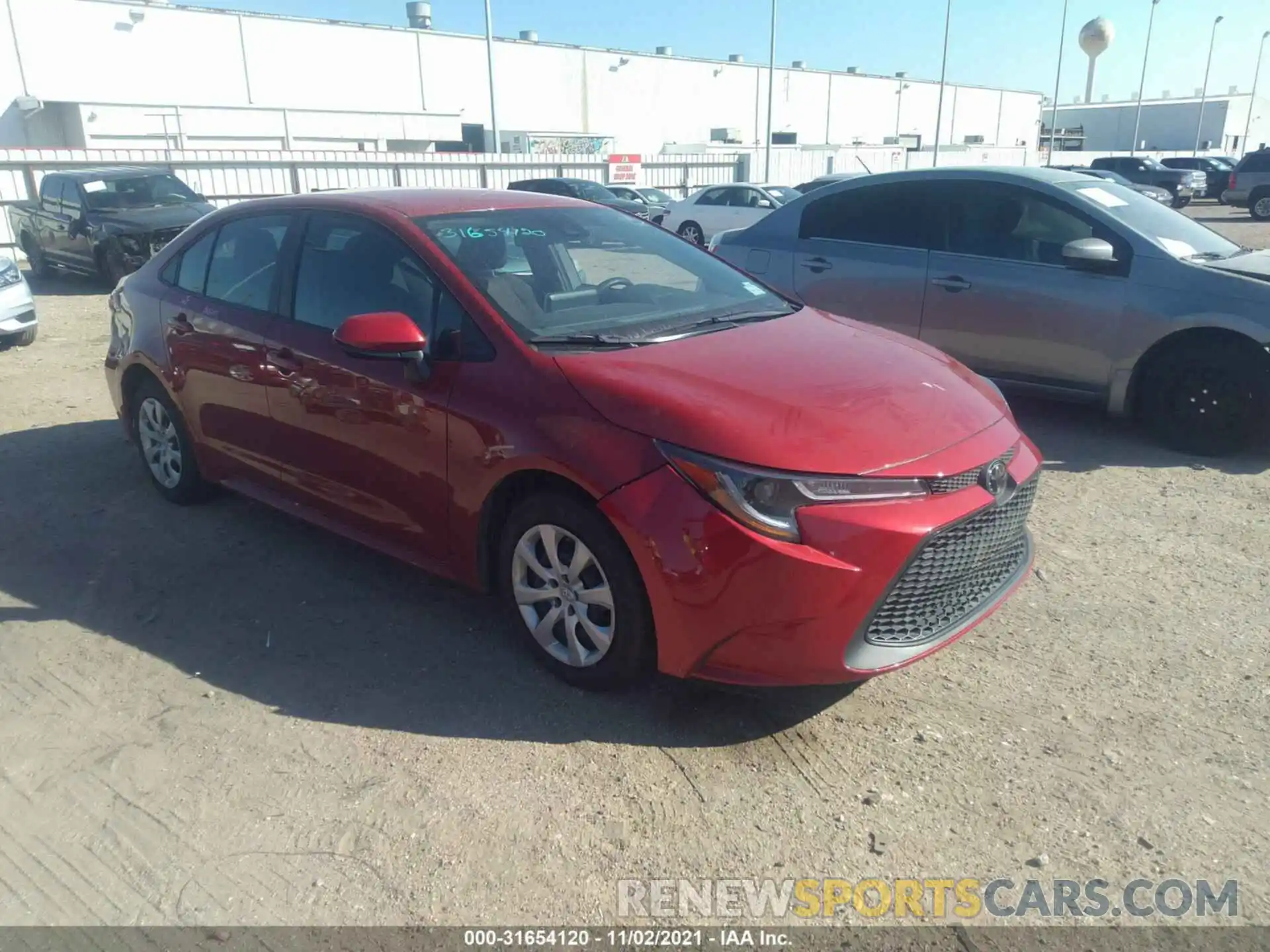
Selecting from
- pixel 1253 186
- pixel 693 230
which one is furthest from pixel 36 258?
pixel 1253 186

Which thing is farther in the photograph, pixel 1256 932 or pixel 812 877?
pixel 812 877

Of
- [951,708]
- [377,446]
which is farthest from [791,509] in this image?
[377,446]

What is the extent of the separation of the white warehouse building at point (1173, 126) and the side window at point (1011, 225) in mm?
77052

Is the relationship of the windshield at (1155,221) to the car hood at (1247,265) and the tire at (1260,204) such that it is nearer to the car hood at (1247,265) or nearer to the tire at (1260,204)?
the car hood at (1247,265)

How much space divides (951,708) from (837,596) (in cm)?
85

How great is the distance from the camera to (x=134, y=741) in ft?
10.6

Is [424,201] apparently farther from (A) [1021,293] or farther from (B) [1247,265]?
(B) [1247,265]

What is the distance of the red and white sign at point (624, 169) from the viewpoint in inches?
1232

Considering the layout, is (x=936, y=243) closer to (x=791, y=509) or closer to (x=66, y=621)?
(x=791, y=509)

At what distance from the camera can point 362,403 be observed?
150 inches

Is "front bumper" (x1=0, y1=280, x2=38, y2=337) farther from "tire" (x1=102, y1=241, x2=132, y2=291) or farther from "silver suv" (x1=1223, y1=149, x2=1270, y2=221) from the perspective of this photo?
"silver suv" (x1=1223, y1=149, x2=1270, y2=221)

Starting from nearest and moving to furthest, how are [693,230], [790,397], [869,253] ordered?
[790,397]
[869,253]
[693,230]

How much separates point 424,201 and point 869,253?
12.7ft

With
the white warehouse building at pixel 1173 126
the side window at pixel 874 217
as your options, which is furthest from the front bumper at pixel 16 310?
the white warehouse building at pixel 1173 126
